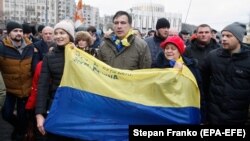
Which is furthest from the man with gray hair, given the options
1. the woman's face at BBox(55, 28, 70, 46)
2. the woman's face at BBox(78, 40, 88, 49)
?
the woman's face at BBox(78, 40, 88, 49)

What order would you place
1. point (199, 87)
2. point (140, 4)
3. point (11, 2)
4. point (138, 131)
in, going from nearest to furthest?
point (138, 131) → point (199, 87) → point (140, 4) → point (11, 2)

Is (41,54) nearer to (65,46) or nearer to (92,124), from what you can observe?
(65,46)

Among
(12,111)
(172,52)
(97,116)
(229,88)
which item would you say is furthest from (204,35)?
(12,111)

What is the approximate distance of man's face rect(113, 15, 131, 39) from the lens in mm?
4781

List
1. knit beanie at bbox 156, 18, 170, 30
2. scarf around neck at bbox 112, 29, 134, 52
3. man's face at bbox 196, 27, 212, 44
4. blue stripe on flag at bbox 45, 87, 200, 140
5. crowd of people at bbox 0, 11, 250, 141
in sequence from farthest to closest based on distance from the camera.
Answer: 1. knit beanie at bbox 156, 18, 170, 30
2. man's face at bbox 196, 27, 212, 44
3. scarf around neck at bbox 112, 29, 134, 52
4. crowd of people at bbox 0, 11, 250, 141
5. blue stripe on flag at bbox 45, 87, 200, 140

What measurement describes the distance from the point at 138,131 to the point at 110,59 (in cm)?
115

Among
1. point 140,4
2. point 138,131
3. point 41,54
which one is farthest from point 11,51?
point 140,4

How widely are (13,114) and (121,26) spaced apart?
9.02ft

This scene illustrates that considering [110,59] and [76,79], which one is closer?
[76,79]

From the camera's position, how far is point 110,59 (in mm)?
4797

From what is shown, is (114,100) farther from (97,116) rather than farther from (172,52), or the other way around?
(172,52)

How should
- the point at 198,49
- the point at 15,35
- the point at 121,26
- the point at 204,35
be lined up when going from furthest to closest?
the point at 198,49
the point at 204,35
the point at 15,35
the point at 121,26

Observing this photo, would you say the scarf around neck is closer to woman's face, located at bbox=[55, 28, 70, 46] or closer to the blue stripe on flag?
woman's face, located at bbox=[55, 28, 70, 46]

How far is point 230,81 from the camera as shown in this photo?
437 centimetres
